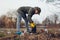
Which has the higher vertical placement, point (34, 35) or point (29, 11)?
point (29, 11)

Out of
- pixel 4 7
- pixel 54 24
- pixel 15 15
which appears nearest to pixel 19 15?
pixel 15 15

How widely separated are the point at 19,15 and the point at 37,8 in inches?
6.6

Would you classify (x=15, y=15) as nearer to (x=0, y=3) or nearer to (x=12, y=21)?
(x=12, y=21)

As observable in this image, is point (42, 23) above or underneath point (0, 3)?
underneath

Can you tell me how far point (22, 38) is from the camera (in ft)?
4.87

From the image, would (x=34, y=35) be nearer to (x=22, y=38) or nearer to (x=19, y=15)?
(x=22, y=38)

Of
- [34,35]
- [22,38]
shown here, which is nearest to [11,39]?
[22,38]

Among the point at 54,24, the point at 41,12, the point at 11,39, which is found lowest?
the point at 11,39

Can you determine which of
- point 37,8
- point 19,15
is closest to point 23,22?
point 19,15

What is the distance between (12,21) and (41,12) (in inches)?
10.4

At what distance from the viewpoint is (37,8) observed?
1.50 meters

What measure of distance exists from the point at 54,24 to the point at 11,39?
0.39 m

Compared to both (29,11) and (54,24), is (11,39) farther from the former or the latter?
(54,24)

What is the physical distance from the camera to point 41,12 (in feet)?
4.88
